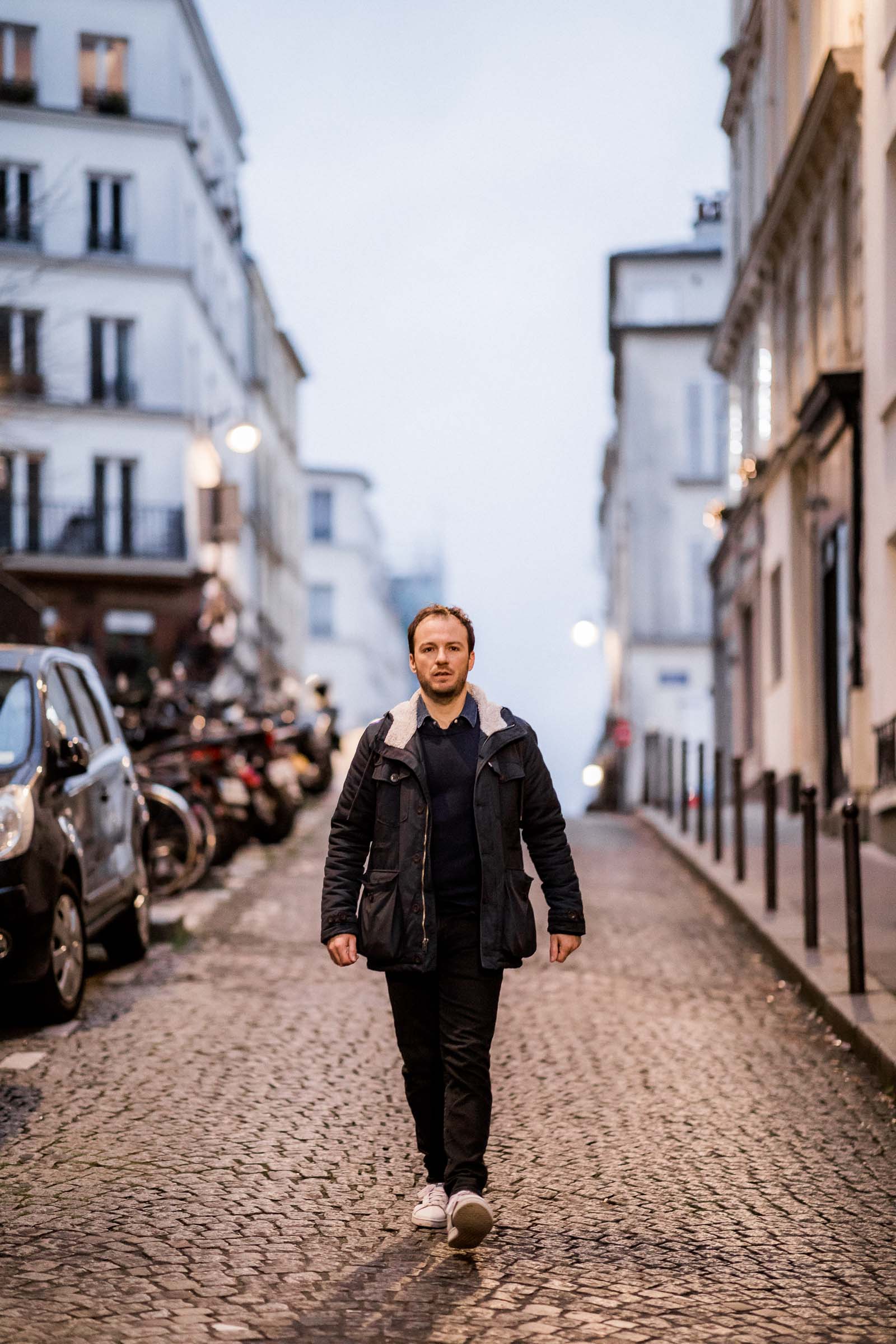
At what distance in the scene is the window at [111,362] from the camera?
40.1 metres

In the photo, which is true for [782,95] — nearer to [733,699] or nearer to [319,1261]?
[733,699]

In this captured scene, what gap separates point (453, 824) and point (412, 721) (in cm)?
31

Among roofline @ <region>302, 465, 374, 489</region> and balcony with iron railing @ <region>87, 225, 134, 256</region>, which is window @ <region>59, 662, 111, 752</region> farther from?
roofline @ <region>302, 465, 374, 489</region>

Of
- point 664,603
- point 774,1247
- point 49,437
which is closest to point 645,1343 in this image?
point 774,1247

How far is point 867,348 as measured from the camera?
704 inches

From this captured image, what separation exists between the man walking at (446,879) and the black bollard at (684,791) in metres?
14.3

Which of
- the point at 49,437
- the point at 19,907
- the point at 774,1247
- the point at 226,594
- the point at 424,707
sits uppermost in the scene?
the point at 49,437

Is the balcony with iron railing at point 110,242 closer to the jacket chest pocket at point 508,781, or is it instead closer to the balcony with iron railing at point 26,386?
the balcony with iron railing at point 26,386

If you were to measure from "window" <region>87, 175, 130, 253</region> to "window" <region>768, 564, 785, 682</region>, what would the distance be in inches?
786

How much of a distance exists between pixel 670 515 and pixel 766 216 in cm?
2266

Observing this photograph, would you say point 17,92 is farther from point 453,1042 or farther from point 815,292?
point 453,1042

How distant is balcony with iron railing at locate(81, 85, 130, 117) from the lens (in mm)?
40375

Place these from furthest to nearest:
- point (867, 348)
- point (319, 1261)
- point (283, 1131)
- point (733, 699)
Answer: point (733, 699), point (867, 348), point (283, 1131), point (319, 1261)

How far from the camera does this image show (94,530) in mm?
39344
